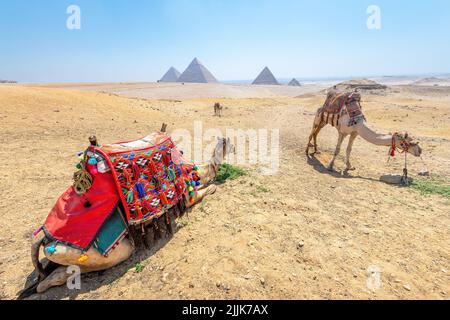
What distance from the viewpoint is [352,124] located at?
6.31 meters

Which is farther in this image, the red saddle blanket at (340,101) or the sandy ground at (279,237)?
the red saddle blanket at (340,101)

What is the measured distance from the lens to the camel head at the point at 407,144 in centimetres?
536

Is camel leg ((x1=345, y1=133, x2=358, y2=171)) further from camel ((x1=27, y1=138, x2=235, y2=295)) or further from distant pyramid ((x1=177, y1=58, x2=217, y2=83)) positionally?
distant pyramid ((x1=177, y1=58, x2=217, y2=83))

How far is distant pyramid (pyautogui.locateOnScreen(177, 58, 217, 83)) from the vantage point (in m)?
101

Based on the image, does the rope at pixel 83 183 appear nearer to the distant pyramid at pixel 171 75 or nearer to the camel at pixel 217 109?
the camel at pixel 217 109

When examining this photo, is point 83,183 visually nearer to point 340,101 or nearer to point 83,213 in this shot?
point 83,213

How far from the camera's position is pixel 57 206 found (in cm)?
303

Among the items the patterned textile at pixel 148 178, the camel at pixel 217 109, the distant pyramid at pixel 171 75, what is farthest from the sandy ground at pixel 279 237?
the distant pyramid at pixel 171 75

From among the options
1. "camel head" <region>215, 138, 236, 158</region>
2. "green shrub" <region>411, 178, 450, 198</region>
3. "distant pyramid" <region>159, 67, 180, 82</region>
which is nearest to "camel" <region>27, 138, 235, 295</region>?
"camel head" <region>215, 138, 236, 158</region>

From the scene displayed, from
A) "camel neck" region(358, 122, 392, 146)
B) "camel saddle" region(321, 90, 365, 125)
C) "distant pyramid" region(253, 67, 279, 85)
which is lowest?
"camel neck" region(358, 122, 392, 146)

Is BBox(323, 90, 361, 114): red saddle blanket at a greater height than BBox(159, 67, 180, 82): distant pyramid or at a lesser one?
lesser
